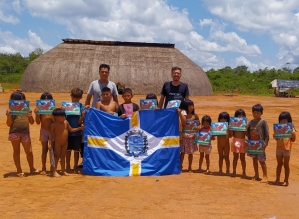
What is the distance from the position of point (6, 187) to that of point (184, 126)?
300 cm

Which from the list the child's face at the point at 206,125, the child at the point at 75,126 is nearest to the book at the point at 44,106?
the child at the point at 75,126

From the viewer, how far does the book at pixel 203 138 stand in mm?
6445

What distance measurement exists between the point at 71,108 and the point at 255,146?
306 centimetres

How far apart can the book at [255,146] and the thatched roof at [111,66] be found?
23.5 metres

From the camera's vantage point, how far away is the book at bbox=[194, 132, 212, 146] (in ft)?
21.1

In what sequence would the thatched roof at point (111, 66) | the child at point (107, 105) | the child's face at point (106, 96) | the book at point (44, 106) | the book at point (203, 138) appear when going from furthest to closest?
the thatched roof at point (111, 66), the book at point (203, 138), the child at point (107, 105), the child's face at point (106, 96), the book at point (44, 106)

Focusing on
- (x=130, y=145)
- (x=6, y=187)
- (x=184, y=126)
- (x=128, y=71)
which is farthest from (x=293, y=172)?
(x=128, y=71)

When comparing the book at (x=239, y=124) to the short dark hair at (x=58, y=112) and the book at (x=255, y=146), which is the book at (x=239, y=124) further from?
the short dark hair at (x=58, y=112)

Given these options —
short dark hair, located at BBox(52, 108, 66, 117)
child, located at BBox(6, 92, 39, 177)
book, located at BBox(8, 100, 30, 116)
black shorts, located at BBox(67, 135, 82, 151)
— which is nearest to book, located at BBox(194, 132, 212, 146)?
black shorts, located at BBox(67, 135, 82, 151)

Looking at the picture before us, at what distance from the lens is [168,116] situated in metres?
6.45

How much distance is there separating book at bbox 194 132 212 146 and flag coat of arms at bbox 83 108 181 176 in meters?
0.35

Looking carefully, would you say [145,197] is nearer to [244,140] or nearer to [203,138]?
[203,138]

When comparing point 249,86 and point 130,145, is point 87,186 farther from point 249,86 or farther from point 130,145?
point 249,86

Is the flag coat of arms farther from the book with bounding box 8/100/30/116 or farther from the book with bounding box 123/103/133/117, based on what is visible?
the book with bounding box 8/100/30/116
